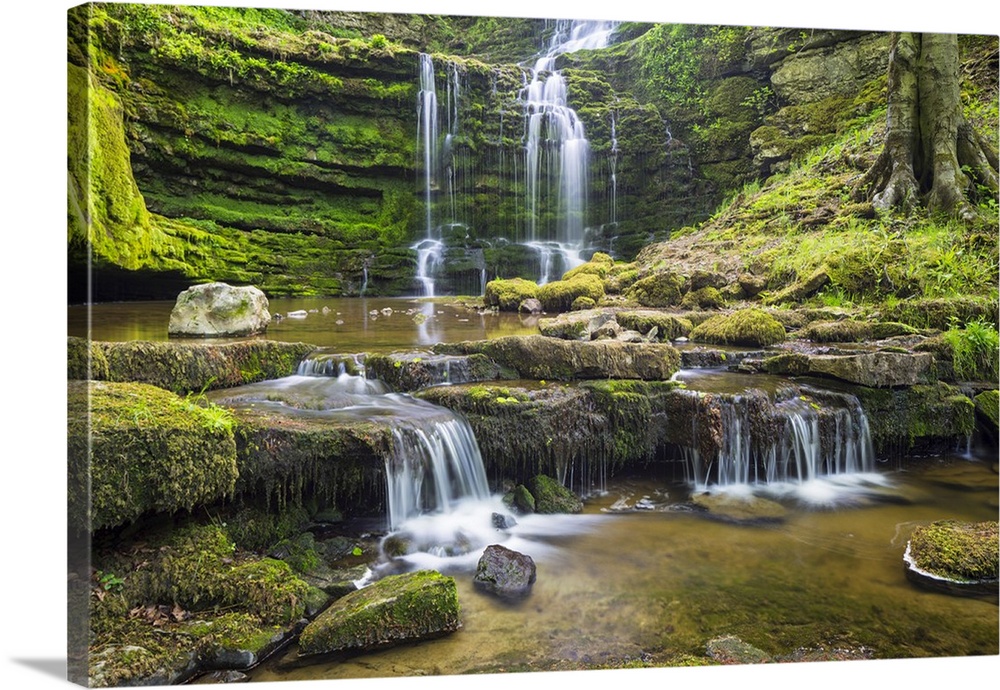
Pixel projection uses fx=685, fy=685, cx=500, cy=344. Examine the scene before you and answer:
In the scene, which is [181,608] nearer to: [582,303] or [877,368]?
[582,303]

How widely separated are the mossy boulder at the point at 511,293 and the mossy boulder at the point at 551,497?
113 cm

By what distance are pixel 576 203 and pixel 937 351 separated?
259 centimetres

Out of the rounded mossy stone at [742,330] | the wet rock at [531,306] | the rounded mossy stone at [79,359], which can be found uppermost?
the wet rock at [531,306]

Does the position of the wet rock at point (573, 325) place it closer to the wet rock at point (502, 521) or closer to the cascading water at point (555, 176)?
the cascading water at point (555, 176)

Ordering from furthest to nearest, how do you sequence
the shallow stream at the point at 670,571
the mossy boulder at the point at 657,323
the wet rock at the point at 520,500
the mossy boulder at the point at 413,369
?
the mossy boulder at the point at 657,323 → the mossy boulder at the point at 413,369 → the wet rock at the point at 520,500 → the shallow stream at the point at 670,571

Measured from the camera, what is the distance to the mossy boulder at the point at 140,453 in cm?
303

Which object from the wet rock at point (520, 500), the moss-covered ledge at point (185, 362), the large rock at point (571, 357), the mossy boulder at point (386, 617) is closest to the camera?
the mossy boulder at point (386, 617)

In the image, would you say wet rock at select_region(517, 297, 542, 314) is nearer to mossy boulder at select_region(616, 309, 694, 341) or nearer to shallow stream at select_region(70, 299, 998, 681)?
shallow stream at select_region(70, 299, 998, 681)

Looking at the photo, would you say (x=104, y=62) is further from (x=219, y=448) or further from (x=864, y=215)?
(x=864, y=215)

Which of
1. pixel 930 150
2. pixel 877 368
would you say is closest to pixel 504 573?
A: pixel 877 368

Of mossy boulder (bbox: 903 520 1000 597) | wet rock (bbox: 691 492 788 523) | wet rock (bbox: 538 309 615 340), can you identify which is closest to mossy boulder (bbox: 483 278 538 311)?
wet rock (bbox: 538 309 615 340)

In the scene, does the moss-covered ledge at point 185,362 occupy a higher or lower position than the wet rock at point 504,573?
higher

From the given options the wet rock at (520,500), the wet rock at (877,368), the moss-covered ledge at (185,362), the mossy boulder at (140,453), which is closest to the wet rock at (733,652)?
the wet rock at (520,500)

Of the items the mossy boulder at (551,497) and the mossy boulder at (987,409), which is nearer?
the mossy boulder at (551,497)
